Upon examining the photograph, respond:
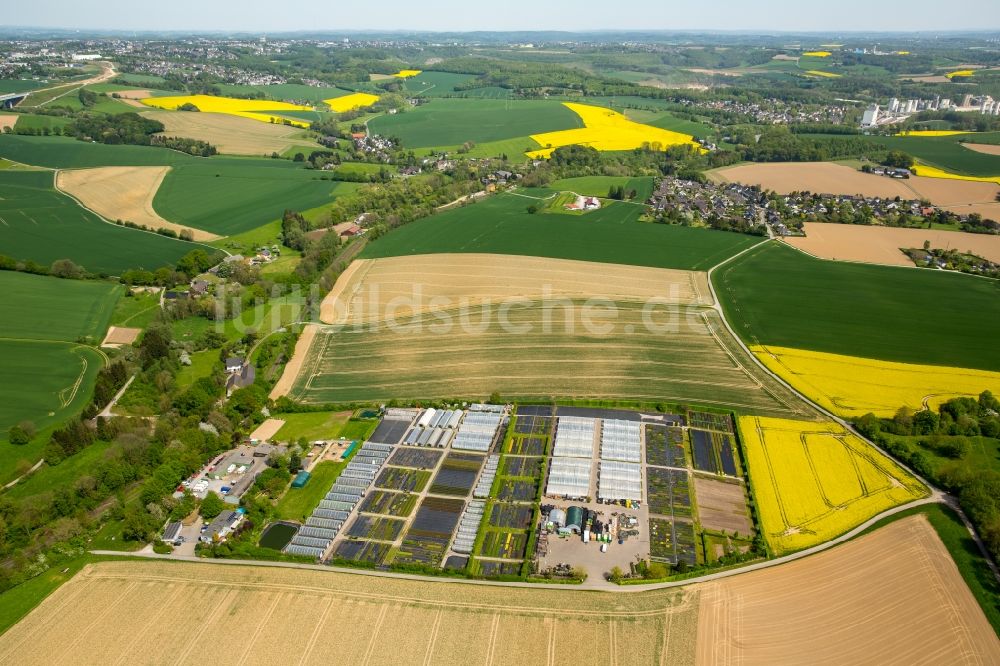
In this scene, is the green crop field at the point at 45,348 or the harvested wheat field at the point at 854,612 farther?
the green crop field at the point at 45,348

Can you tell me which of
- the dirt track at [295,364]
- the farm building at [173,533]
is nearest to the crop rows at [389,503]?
the farm building at [173,533]

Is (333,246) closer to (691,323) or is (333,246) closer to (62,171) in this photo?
(691,323)

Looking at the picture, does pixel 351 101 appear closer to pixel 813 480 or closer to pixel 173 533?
pixel 173 533

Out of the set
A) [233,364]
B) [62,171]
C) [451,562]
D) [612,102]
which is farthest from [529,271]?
[612,102]

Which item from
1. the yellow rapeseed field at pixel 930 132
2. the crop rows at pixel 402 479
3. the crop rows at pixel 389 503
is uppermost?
the yellow rapeseed field at pixel 930 132

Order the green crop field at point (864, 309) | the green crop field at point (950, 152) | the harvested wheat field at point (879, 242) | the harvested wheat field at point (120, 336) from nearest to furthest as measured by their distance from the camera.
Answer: the green crop field at point (864, 309) < the harvested wheat field at point (120, 336) < the harvested wheat field at point (879, 242) < the green crop field at point (950, 152)

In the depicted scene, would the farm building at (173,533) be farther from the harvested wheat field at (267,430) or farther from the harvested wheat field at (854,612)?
the harvested wheat field at (854,612)
